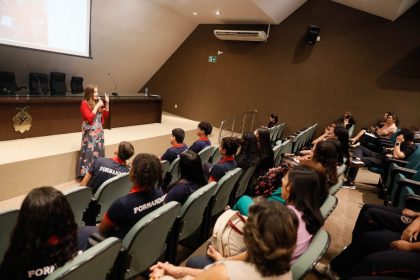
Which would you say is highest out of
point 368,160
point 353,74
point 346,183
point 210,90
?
point 353,74

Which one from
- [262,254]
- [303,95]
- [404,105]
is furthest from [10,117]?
[404,105]

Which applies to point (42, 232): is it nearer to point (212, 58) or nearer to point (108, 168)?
point (108, 168)

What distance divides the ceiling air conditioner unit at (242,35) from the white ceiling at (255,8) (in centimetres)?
28

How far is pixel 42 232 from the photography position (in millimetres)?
1101

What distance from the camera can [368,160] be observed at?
13.5 ft

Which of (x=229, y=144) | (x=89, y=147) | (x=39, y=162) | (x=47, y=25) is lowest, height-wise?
(x=39, y=162)

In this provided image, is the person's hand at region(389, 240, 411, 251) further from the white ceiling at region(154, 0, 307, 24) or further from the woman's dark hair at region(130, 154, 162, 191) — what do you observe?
the white ceiling at region(154, 0, 307, 24)

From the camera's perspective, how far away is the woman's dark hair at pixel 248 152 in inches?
112

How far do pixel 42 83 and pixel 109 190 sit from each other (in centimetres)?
496

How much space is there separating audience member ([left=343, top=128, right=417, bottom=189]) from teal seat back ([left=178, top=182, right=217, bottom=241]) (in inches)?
107

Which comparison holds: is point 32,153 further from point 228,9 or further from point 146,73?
point 146,73

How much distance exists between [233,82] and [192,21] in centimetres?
209

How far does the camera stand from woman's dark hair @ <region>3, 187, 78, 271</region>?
3.52 feet

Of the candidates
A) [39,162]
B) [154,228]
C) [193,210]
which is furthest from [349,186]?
[39,162]
